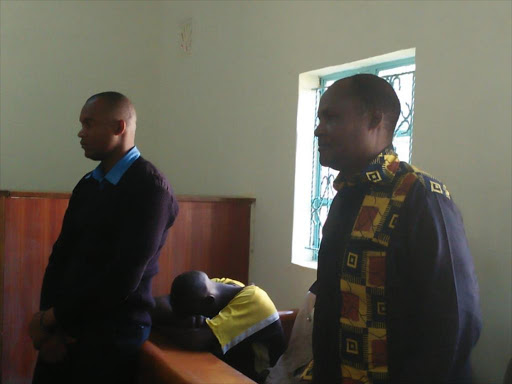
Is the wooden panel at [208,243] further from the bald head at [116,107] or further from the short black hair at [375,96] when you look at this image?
the short black hair at [375,96]

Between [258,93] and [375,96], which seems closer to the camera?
[375,96]

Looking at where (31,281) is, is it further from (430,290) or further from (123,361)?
(430,290)

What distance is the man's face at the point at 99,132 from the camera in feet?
6.00

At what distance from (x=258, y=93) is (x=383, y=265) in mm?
2266

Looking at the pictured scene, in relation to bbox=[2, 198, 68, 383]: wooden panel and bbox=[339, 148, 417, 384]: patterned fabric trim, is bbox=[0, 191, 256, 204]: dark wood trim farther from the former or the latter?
bbox=[339, 148, 417, 384]: patterned fabric trim

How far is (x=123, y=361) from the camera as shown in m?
1.77

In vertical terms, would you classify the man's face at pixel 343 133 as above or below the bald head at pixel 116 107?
below

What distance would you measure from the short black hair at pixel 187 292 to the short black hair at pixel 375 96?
3.68ft

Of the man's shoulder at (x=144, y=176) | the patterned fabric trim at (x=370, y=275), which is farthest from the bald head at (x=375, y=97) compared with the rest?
the man's shoulder at (x=144, y=176)

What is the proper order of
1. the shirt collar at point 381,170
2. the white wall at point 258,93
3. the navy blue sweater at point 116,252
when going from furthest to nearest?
1. the white wall at point 258,93
2. the navy blue sweater at point 116,252
3. the shirt collar at point 381,170

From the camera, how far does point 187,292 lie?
7.04 ft

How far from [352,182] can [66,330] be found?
107cm

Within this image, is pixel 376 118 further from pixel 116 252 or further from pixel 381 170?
pixel 116 252

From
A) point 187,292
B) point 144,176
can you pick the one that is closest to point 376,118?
point 144,176
